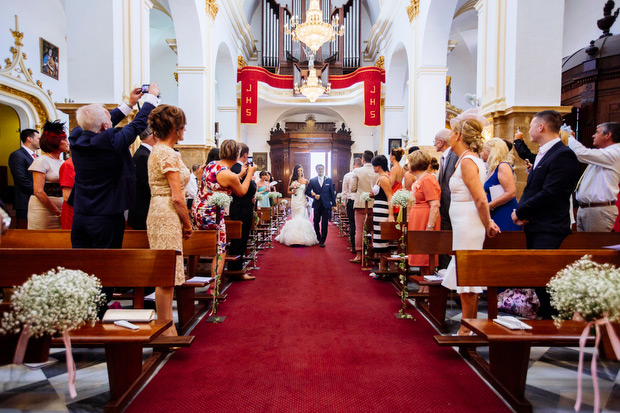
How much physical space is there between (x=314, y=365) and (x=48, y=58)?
1219cm

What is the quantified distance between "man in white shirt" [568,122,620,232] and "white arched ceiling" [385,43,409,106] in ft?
31.4

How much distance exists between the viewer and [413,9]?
9.64 metres

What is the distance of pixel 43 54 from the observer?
34.8ft

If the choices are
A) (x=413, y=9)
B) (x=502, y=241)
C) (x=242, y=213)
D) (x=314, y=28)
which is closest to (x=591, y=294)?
(x=502, y=241)

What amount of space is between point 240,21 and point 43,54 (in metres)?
6.18

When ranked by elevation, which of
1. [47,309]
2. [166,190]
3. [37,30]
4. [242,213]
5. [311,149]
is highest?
[37,30]

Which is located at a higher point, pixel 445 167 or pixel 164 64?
pixel 164 64

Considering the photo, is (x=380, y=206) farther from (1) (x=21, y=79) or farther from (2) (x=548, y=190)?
(1) (x=21, y=79)

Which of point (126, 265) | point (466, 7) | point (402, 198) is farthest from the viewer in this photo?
point (466, 7)

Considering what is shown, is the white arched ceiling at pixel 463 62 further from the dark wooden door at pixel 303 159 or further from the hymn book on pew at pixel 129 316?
the hymn book on pew at pixel 129 316

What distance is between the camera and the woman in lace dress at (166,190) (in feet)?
8.27

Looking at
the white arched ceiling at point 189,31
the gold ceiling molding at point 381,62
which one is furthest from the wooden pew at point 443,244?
the gold ceiling molding at point 381,62

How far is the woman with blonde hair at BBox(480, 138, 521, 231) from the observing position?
3.14 metres

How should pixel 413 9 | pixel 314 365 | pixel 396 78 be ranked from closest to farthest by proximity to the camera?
pixel 314 365 < pixel 413 9 < pixel 396 78
